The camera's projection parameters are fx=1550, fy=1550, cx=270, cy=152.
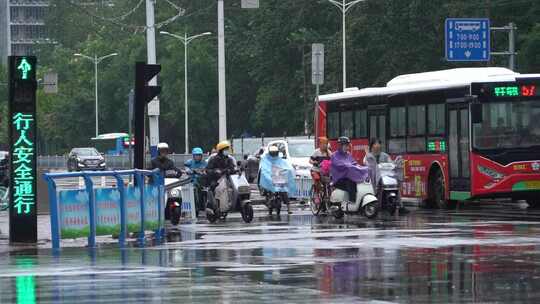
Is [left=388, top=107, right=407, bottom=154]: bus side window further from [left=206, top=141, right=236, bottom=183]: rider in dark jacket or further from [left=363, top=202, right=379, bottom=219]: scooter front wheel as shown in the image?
[left=206, top=141, right=236, bottom=183]: rider in dark jacket

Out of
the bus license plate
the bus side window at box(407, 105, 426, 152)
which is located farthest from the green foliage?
the bus license plate

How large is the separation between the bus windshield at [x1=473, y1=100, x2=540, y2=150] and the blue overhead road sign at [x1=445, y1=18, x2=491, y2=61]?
20511 millimetres

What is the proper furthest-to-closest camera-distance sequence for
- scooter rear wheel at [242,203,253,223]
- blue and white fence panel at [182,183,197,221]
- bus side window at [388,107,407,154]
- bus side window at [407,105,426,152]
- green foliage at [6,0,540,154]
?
1. green foliage at [6,0,540,154]
2. bus side window at [388,107,407,154]
3. bus side window at [407,105,426,152]
4. blue and white fence panel at [182,183,197,221]
5. scooter rear wheel at [242,203,253,223]

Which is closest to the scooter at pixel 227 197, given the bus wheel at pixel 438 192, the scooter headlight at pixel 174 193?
the scooter headlight at pixel 174 193

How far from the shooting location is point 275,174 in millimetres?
32094

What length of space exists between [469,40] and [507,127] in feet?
69.3

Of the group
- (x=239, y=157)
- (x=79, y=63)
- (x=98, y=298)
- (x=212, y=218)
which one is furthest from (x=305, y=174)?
(x=79, y=63)

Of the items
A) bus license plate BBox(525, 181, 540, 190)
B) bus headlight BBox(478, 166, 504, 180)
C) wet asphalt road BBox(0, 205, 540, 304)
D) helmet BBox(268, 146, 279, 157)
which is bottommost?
wet asphalt road BBox(0, 205, 540, 304)

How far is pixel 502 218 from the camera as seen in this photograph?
2848 centimetres

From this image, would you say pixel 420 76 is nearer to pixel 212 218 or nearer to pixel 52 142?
pixel 212 218

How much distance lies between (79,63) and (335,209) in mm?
109299

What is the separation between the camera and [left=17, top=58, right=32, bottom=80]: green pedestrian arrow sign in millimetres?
22281

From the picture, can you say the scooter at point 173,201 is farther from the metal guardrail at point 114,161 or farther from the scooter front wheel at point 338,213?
the metal guardrail at point 114,161

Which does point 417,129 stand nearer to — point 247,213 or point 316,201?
point 316,201
